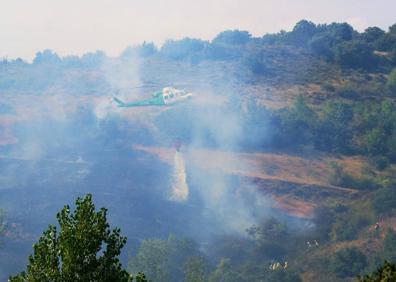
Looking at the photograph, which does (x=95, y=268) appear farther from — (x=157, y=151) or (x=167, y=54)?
(x=167, y=54)

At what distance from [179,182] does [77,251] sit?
72.2 m

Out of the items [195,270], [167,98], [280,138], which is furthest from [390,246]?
→ [167,98]

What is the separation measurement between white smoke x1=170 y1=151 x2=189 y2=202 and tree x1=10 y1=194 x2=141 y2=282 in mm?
66861

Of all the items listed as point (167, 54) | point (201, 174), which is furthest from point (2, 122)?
point (167, 54)

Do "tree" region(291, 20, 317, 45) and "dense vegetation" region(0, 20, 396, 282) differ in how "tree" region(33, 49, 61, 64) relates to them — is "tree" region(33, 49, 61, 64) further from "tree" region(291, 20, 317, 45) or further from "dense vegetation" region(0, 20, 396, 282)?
"tree" region(291, 20, 317, 45)

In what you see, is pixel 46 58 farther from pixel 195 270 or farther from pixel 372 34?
pixel 195 270

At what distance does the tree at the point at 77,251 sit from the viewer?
1912 centimetres

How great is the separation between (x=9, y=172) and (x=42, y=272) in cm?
7911

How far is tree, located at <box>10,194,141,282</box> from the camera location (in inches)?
753

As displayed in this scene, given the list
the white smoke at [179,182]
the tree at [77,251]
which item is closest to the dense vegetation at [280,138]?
the tree at [77,251]

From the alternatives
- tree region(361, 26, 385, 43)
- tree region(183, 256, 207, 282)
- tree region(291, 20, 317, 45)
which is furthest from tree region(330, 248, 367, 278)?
tree region(291, 20, 317, 45)

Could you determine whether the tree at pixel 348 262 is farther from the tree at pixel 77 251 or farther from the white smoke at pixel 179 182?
the tree at pixel 77 251

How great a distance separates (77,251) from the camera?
19.1 meters

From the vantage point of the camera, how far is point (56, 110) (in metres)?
126
